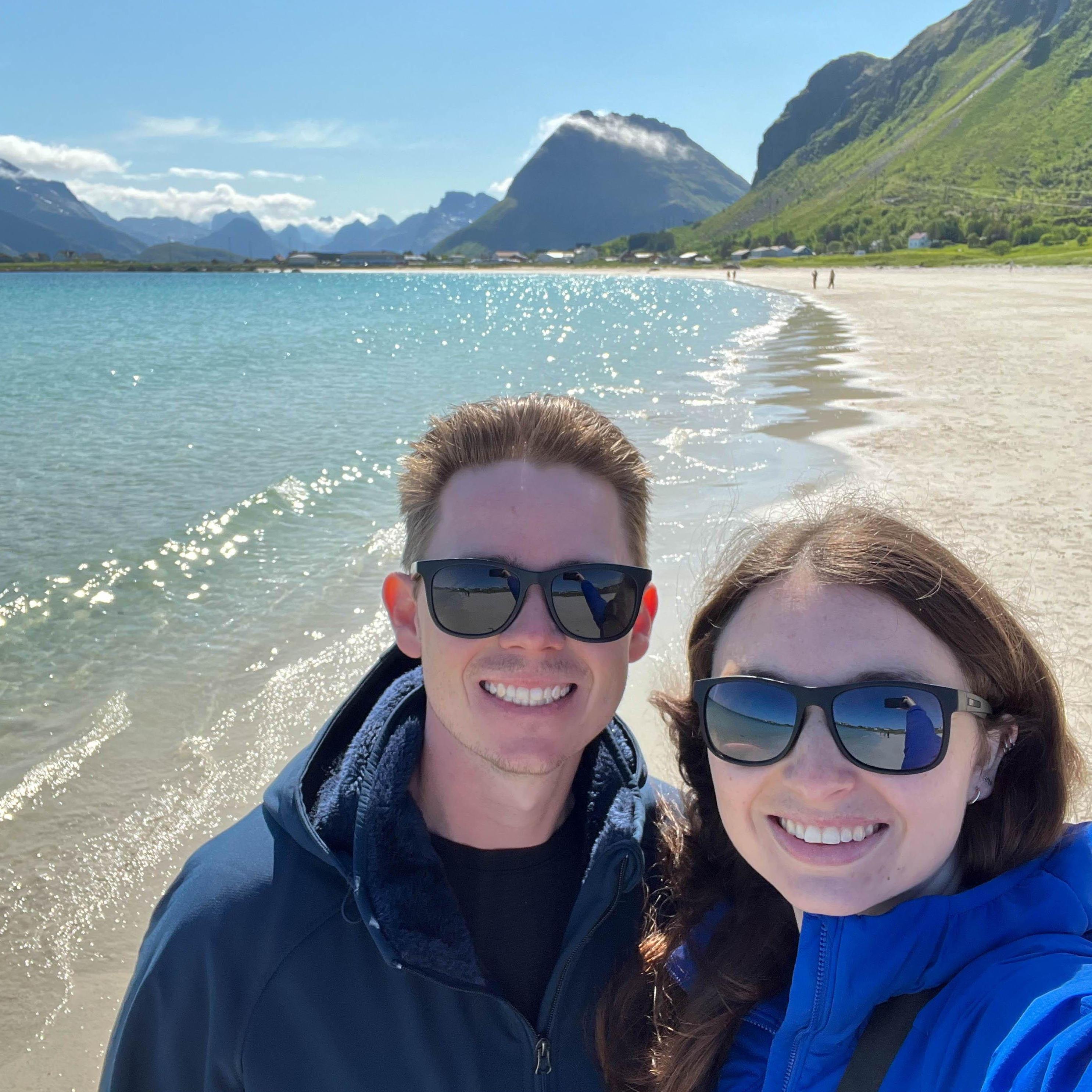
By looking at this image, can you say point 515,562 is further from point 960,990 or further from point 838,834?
point 960,990

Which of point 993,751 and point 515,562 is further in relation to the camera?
point 515,562

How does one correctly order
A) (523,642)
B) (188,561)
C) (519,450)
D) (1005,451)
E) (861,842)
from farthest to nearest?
(1005,451) → (188,561) → (519,450) → (523,642) → (861,842)

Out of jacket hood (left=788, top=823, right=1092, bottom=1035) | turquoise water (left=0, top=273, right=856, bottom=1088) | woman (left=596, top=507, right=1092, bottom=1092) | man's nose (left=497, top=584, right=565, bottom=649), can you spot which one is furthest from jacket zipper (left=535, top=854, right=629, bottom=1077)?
turquoise water (left=0, top=273, right=856, bottom=1088)

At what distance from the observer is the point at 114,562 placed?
10.3 metres

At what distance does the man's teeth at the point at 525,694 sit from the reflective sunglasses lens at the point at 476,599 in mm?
160

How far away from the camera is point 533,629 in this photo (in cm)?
245

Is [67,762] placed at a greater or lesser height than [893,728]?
lesser

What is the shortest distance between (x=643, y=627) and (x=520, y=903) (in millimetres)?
906

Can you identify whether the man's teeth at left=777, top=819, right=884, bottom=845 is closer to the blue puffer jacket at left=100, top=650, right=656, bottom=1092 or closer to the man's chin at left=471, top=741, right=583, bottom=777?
the blue puffer jacket at left=100, top=650, right=656, bottom=1092

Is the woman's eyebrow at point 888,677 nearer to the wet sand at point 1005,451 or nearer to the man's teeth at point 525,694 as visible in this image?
the wet sand at point 1005,451

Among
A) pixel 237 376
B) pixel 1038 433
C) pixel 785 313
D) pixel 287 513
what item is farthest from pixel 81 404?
pixel 785 313

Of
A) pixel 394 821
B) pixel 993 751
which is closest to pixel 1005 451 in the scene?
pixel 993 751

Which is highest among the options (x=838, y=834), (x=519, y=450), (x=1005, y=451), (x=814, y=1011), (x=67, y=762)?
(x=519, y=450)

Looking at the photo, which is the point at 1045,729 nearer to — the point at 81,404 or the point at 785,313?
the point at 81,404
